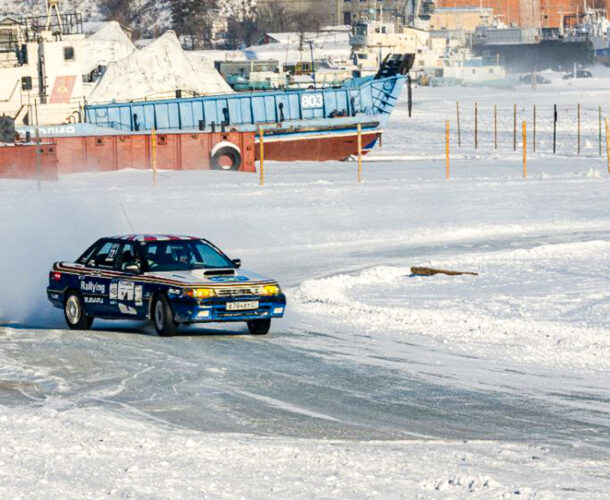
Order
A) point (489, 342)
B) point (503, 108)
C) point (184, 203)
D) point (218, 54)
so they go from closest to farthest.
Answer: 1. point (489, 342)
2. point (184, 203)
3. point (503, 108)
4. point (218, 54)

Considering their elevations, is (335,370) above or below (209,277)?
below

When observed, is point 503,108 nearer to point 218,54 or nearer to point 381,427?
point 218,54

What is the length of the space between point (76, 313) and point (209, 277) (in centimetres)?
228

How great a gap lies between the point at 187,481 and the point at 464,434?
2846mm

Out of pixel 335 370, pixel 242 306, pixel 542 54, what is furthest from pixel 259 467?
pixel 542 54

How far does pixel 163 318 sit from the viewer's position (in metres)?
16.6

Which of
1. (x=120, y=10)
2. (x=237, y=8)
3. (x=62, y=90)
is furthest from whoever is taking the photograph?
(x=237, y=8)

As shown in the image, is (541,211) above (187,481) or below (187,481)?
below

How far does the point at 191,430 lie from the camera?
11.1 meters

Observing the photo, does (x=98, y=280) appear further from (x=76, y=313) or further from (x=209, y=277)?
(x=209, y=277)

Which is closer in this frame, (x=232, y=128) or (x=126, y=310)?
(x=126, y=310)

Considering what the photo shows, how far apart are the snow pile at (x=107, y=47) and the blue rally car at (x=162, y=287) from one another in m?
66.7

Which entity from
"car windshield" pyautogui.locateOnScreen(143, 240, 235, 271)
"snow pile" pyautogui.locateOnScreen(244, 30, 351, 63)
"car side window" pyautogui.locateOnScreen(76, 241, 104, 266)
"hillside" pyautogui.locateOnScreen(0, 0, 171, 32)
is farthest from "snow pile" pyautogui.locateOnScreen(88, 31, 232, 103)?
"hillside" pyautogui.locateOnScreen(0, 0, 171, 32)

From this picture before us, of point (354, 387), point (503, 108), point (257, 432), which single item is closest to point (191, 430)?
point (257, 432)
